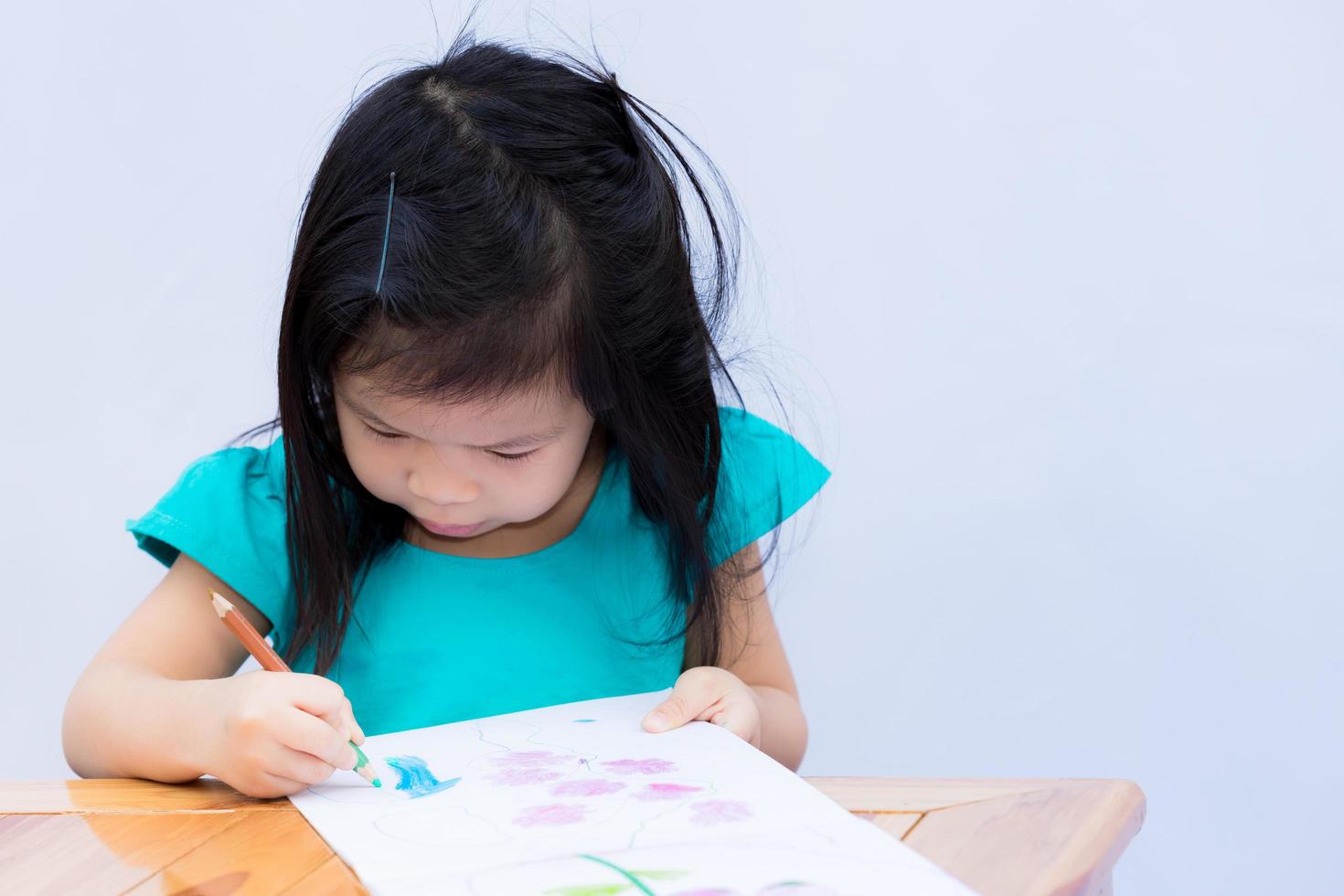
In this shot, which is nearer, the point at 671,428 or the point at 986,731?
the point at 671,428

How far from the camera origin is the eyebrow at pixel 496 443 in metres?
0.64

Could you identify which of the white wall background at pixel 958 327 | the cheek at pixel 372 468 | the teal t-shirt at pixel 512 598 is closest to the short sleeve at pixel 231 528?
the teal t-shirt at pixel 512 598

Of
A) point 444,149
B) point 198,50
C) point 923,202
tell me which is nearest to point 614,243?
point 444,149

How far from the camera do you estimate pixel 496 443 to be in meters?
0.65

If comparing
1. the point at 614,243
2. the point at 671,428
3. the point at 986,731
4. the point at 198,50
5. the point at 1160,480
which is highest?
the point at 198,50

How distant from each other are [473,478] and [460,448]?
0.06 ft

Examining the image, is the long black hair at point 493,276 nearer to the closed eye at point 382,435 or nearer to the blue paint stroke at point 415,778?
the closed eye at point 382,435

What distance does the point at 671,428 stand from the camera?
74 centimetres

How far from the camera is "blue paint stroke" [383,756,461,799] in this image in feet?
1.76

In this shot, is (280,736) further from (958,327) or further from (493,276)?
(958,327)

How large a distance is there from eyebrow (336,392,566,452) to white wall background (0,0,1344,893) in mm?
434

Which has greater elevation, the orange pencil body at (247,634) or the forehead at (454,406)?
the forehead at (454,406)

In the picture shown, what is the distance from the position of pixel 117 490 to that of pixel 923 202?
688 mm

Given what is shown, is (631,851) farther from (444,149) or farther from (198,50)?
(198,50)
